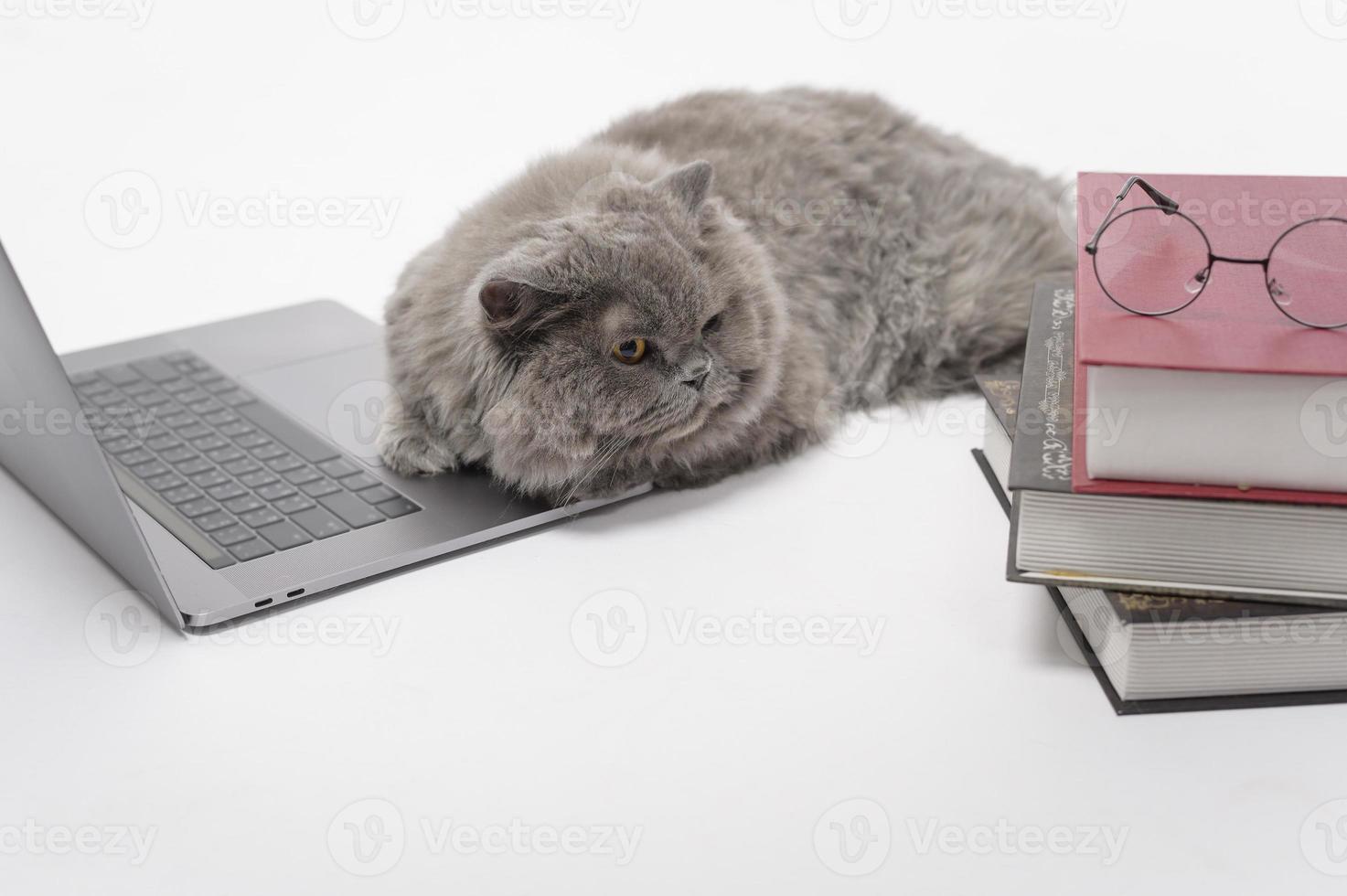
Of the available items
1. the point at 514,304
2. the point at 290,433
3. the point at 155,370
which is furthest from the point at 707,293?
the point at 155,370

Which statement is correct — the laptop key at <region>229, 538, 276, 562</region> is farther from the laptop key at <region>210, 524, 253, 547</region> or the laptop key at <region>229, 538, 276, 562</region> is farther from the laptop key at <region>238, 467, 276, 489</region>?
the laptop key at <region>238, 467, 276, 489</region>

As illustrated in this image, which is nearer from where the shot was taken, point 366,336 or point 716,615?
point 716,615

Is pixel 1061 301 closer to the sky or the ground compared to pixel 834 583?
closer to the sky

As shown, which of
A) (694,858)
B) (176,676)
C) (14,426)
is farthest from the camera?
(14,426)

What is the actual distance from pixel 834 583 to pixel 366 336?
4.00ft

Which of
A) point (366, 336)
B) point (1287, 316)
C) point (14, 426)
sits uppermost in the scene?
point (1287, 316)

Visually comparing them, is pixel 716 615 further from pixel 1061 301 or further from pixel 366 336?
pixel 366 336

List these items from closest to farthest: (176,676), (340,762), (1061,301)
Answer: (340,762), (176,676), (1061,301)

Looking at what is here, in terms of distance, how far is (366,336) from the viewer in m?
2.37

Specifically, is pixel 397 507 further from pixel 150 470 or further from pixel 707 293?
pixel 707 293

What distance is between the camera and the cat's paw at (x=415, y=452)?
1.81 meters

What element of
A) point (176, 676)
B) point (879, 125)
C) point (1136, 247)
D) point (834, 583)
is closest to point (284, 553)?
point (176, 676)

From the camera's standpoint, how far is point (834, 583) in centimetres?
157

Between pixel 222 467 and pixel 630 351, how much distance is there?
676 millimetres
